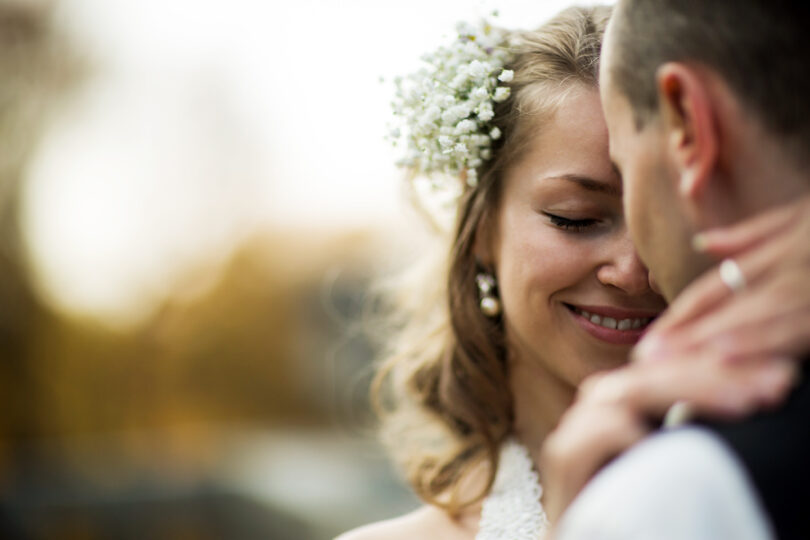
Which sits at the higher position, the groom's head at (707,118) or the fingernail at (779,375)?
the groom's head at (707,118)

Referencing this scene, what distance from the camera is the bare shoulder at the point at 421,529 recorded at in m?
2.54

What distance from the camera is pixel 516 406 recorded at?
2.74 m

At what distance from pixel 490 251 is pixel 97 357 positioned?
11129 millimetres

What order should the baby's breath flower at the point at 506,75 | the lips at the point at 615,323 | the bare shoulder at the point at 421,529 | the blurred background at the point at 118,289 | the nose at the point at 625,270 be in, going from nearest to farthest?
the nose at the point at 625,270 < the lips at the point at 615,323 < the baby's breath flower at the point at 506,75 < the bare shoulder at the point at 421,529 < the blurred background at the point at 118,289

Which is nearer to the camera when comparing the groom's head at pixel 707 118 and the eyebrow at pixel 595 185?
the groom's head at pixel 707 118

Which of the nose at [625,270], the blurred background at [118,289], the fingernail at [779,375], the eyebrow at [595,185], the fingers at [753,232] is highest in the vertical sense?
the fingers at [753,232]

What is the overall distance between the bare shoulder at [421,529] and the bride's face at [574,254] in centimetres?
59

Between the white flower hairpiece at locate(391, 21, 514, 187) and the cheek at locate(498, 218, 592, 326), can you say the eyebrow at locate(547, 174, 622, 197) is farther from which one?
the white flower hairpiece at locate(391, 21, 514, 187)

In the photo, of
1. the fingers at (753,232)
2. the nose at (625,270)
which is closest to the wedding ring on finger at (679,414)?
the fingers at (753,232)

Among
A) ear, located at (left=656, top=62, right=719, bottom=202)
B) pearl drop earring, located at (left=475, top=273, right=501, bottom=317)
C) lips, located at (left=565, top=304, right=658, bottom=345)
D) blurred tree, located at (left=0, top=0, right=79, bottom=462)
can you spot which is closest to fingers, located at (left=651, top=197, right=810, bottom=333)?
ear, located at (left=656, top=62, right=719, bottom=202)

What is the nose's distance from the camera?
2186 millimetres

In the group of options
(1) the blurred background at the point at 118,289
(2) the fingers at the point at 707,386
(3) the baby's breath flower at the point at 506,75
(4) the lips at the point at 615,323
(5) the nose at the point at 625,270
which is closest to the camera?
(2) the fingers at the point at 707,386

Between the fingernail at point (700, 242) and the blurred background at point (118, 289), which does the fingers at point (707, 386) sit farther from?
the blurred background at point (118, 289)

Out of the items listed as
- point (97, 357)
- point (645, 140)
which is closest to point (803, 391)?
point (645, 140)
